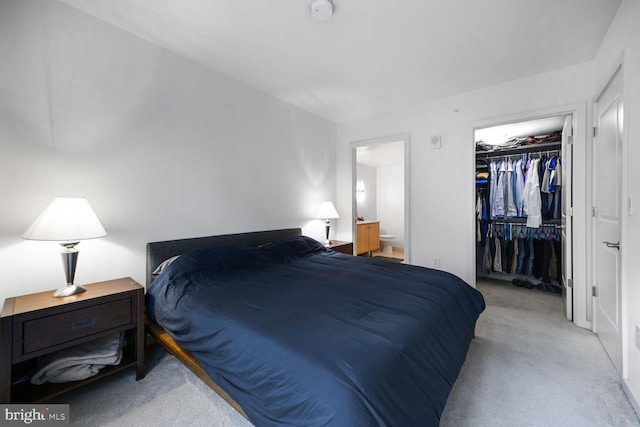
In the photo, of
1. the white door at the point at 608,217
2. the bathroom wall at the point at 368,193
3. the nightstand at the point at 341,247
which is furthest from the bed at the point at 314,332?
the bathroom wall at the point at 368,193

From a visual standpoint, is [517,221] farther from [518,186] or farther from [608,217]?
[608,217]

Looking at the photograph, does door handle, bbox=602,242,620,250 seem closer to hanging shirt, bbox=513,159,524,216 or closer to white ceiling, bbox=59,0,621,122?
white ceiling, bbox=59,0,621,122

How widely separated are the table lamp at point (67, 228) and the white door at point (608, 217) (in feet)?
11.3

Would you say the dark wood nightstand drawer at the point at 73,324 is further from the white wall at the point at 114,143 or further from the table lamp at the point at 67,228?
the white wall at the point at 114,143

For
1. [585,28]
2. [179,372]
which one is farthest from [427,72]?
[179,372]

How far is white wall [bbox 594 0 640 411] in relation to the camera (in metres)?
1.47

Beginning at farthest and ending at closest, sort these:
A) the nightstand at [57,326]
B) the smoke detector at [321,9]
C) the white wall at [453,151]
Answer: the white wall at [453,151] → the smoke detector at [321,9] → the nightstand at [57,326]

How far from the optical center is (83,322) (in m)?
1.56

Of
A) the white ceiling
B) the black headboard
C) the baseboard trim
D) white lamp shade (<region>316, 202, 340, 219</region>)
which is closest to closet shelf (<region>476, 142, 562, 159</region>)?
the white ceiling

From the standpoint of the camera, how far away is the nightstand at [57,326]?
1.34 m

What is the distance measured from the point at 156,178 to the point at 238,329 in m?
1.65

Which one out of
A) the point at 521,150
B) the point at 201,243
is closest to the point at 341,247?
the point at 201,243

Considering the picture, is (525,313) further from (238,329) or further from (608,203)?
(238,329)

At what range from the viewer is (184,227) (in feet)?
8.06
